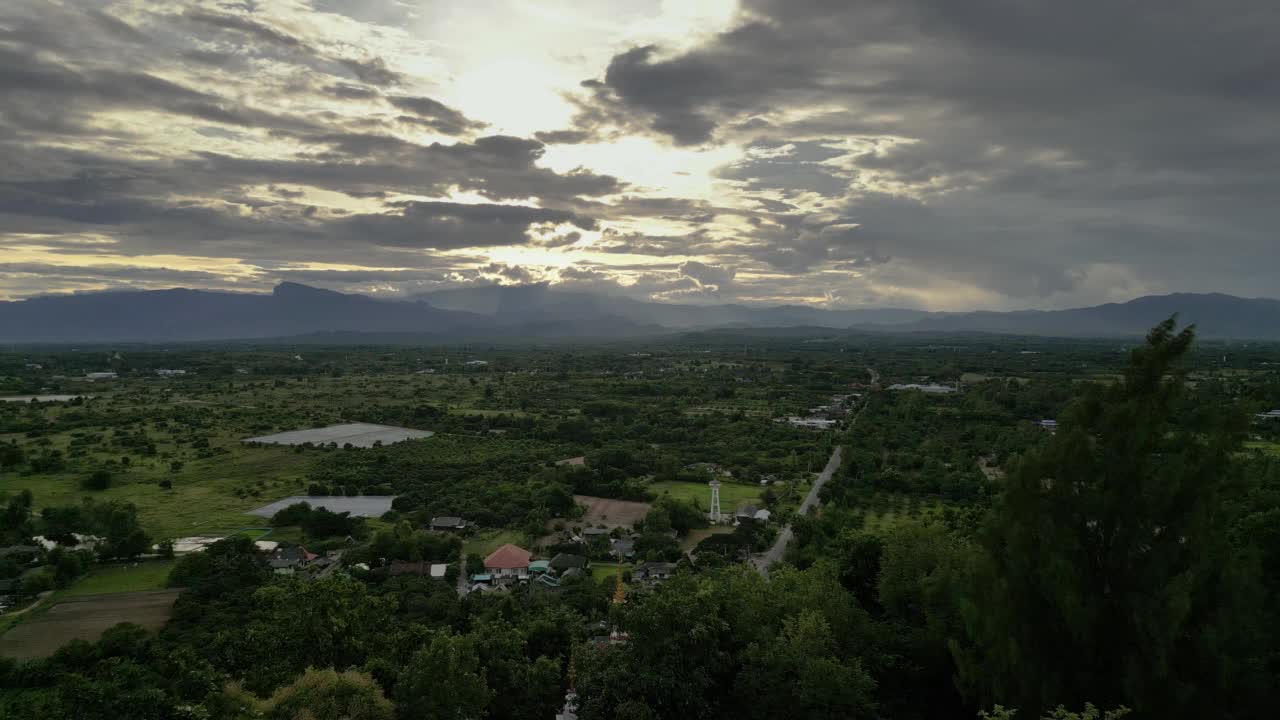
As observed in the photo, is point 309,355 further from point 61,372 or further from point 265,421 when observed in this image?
point 265,421

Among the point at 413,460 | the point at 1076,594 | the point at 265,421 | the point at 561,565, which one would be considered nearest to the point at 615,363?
the point at 265,421

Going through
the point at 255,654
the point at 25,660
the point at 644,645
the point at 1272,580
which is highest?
the point at 1272,580

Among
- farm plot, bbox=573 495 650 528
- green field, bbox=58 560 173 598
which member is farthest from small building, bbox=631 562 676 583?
green field, bbox=58 560 173 598

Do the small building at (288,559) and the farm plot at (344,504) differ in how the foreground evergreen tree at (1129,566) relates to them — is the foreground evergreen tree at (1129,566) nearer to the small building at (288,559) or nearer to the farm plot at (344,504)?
the small building at (288,559)

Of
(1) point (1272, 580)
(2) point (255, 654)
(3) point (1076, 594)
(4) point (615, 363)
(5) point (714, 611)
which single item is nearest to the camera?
(3) point (1076, 594)

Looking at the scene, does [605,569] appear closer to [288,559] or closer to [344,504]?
[288,559]

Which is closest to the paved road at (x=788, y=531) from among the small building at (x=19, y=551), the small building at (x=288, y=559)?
the small building at (x=288, y=559)

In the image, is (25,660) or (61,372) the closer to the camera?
(25,660)
